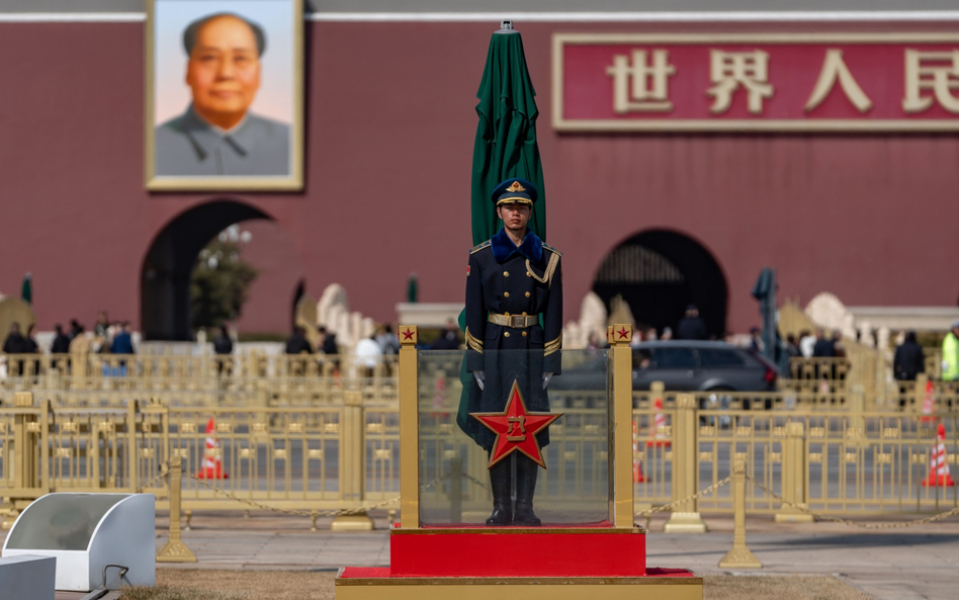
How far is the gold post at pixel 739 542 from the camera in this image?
26.7 feet

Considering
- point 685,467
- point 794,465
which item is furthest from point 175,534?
point 794,465

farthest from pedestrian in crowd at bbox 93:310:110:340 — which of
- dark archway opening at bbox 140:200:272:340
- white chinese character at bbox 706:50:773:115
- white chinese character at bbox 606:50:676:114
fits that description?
white chinese character at bbox 706:50:773:115

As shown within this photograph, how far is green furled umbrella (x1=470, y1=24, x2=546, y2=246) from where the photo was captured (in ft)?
27.5

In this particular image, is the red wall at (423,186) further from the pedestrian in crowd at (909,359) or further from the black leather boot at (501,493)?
the black leather boot at (501,493)

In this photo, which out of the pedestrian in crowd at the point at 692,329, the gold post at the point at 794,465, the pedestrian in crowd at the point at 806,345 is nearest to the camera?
the gold post at the point at 794,465

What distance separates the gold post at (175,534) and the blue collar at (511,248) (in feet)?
9.95

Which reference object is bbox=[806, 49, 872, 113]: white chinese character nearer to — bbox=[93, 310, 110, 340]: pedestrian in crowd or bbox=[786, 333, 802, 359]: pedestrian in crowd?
bbox=[786, 333, 802, 359]: pedestrian in crowd

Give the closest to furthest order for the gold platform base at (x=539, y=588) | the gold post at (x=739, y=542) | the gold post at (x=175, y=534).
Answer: the gold platform base at (x=539, y=588), the gold post at (x=739, y=542), the gold post at (x=175, y=534)

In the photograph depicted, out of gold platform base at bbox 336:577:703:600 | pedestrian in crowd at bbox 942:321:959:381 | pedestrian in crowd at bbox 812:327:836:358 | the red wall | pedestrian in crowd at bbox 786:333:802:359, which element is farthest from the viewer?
the red wall

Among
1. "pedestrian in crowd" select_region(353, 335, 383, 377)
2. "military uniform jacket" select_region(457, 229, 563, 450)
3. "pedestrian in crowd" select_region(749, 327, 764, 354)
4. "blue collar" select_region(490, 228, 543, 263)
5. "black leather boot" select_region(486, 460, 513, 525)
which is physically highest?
"blue collar" select_region(490, 228, 543, 263)

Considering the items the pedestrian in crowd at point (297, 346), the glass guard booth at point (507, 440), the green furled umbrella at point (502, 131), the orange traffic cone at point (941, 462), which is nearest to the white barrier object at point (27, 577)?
the glass guard booth at point (507, 440)

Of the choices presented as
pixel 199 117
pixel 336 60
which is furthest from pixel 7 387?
pixel 336 60

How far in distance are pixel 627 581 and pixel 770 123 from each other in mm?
24348

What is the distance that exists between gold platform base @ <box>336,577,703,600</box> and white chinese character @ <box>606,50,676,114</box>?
23843 mm
